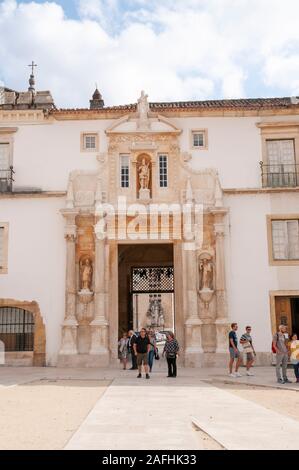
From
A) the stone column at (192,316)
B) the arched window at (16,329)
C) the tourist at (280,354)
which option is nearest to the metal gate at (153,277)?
the stone column at (192,316)

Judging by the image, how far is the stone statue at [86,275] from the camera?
1895 cm

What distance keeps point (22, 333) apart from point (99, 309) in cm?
308

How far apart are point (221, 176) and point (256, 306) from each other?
16.5 ft

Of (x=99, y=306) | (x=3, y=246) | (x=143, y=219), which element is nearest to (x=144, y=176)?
(x=143, y=219)

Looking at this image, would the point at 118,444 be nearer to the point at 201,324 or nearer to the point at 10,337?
the point at 201,324

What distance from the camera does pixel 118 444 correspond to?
570 cm

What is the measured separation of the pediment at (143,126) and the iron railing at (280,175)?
3.68 metres

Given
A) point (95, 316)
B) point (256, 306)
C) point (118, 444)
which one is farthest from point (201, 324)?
point (118, 444)

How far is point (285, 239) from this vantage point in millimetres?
19359

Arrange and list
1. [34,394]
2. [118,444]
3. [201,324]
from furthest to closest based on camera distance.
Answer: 1. [201,324]
2. [34,394]
3. [118,444]

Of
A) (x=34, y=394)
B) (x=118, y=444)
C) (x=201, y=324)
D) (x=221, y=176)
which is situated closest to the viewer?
(x=118, y=444)

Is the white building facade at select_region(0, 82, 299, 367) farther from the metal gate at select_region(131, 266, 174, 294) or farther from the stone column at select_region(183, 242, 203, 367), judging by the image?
the metal gate at select_region(131, 266, 174, 294)

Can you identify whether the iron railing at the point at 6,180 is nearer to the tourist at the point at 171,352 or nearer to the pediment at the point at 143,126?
the pediment at the point at 143,126

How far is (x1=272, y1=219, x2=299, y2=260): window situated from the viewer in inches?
757
